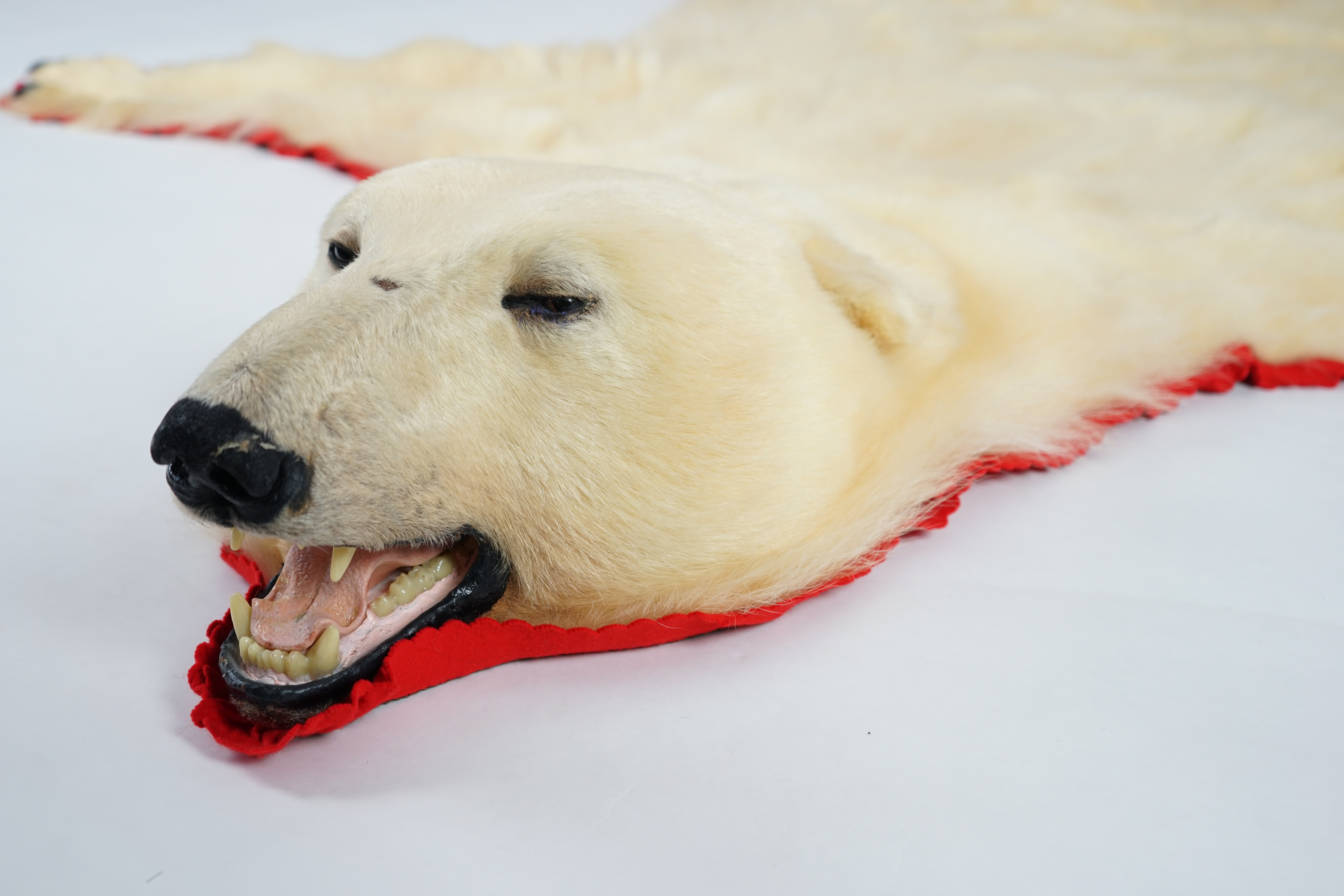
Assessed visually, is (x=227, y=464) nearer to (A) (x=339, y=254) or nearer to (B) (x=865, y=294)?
(A) (x=339, y=254)

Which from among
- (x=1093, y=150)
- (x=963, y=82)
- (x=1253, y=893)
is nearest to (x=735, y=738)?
(x=1253, y=893)

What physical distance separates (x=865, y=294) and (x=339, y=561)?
1030mm

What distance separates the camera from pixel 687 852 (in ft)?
4.54

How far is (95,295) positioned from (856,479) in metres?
2.10

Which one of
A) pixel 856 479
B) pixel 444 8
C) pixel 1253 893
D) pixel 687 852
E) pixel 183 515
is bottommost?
pixel 1253 893

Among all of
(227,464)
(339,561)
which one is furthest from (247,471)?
(339,561)

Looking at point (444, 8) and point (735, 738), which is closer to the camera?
point (735, 738)

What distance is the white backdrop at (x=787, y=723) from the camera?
4.44ft

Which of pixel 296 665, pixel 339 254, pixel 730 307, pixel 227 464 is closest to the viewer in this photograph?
pixel 227 464

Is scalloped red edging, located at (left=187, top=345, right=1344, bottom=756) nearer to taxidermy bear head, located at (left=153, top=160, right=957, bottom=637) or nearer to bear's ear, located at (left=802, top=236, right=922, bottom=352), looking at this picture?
taxidermy bear head, located at (left=153, top=160, right=957, bottom=637)

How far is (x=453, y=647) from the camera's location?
5.29 ft

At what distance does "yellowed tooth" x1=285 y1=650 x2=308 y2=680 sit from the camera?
1.47 m

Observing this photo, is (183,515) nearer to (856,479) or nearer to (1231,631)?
(856,479)

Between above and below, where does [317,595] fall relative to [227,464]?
below
